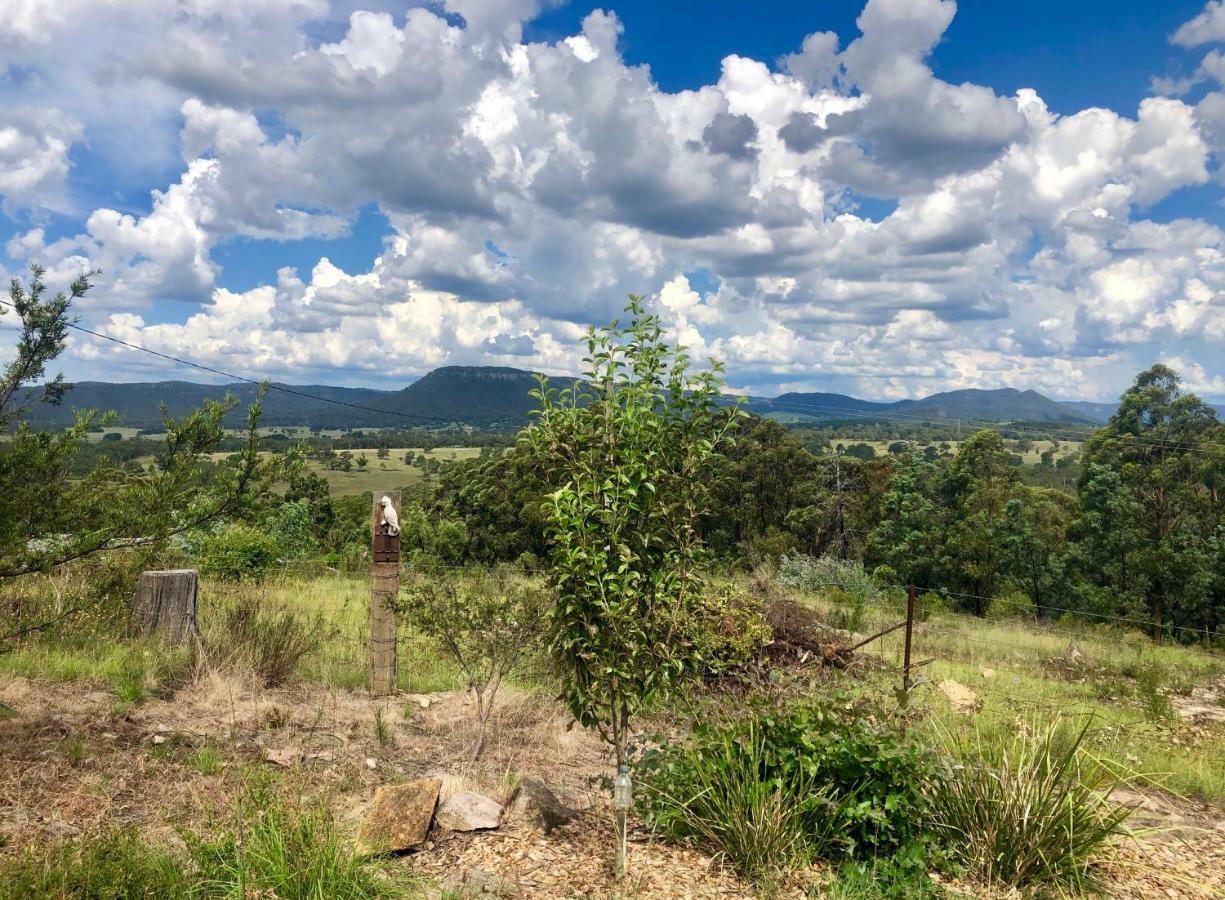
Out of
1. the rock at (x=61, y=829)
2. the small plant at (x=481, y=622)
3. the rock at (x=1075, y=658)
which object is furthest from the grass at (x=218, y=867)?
the rock at (x=1075, y=658)

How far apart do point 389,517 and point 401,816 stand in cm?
396

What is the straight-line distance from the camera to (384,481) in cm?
7619

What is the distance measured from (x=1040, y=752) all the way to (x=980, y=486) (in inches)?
1370

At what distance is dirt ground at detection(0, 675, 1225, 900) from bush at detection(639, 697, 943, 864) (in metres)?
0.38

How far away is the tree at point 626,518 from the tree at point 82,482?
2836mm

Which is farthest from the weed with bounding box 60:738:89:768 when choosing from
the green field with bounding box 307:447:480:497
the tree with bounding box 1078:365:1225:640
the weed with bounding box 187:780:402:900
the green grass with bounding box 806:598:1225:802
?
the green field with bounding box 307:447:480:497

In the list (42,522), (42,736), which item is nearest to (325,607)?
(42,736)

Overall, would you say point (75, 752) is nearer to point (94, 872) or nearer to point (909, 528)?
point (94, 872)

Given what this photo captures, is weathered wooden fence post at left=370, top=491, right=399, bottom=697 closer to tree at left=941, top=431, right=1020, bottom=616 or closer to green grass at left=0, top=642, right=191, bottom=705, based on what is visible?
green grass at left=0, top=642, right=191, bottom=705

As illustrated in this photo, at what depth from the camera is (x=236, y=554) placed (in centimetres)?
1508

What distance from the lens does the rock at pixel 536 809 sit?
16.5 ft

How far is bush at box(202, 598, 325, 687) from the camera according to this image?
8.10 m

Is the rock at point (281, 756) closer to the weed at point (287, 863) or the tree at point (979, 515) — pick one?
the weed at point (287, 863)

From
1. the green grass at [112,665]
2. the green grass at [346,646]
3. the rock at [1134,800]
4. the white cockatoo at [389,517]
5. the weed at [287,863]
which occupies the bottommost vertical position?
the green grass at [346,646]
